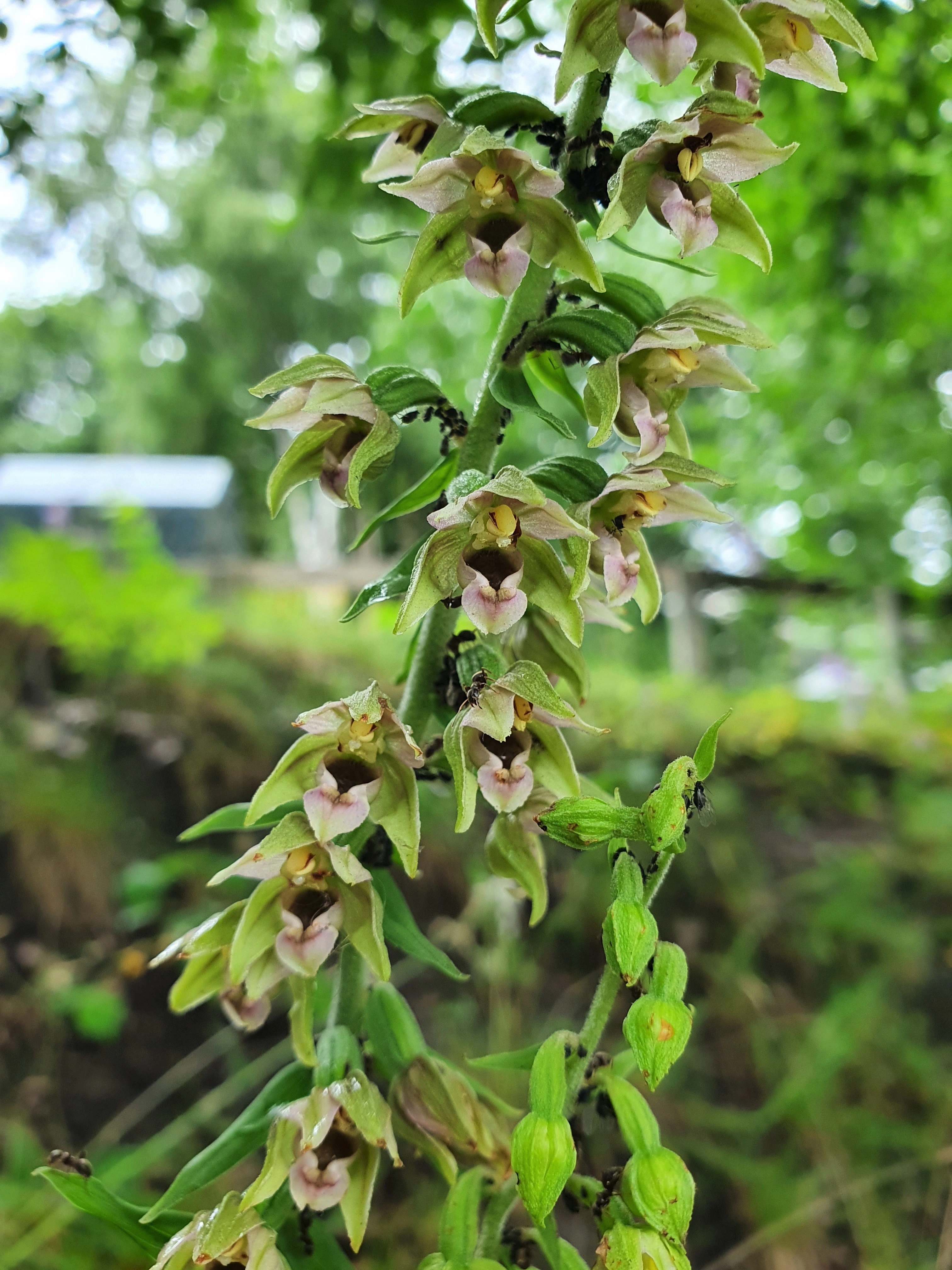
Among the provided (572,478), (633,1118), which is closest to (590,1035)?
(633,1118)

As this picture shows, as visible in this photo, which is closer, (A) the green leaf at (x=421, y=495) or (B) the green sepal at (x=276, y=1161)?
(B) the green sepal at (x=276, y=1161)

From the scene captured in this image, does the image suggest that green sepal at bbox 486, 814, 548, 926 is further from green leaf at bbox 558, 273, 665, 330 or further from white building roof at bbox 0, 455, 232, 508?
white building roof at bbox 0, 455, 232, 508

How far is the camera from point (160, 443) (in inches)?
611

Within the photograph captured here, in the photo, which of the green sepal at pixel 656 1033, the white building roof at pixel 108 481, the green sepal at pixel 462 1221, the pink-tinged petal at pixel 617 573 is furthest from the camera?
the white building roof at pixel 108 481

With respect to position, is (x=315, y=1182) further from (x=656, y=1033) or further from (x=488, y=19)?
(x=488, y=19)

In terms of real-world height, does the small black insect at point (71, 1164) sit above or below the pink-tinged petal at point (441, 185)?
below

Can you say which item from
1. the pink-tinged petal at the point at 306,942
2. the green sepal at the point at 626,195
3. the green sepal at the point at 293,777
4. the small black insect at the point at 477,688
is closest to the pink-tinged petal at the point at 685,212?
the green sepal at the point at 626,195

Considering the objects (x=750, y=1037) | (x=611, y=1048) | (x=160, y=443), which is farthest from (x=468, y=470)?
(x=160, y=443)

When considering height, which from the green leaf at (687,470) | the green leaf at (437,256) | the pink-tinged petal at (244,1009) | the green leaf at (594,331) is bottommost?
the pink-tinged petal at (244,1009)

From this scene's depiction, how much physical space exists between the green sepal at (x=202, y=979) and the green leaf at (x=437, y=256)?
703 millimetres

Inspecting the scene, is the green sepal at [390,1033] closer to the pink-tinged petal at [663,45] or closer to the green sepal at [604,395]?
the green sepal at [604,395]

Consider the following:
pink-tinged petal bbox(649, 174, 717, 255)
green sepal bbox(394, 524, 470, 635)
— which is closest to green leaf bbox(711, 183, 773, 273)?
pink-tinged petal bbox(649, 174, 717, 255)

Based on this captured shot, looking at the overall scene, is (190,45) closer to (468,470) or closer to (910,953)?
(468,470)

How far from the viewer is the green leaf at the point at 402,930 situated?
2.62ft
